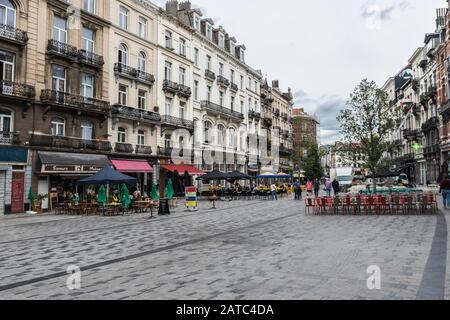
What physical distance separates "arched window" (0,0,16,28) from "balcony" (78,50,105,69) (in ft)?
14.9

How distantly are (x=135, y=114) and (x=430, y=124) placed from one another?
34087 millimetres

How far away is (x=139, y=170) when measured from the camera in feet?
101

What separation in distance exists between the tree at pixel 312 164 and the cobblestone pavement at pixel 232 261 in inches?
2134

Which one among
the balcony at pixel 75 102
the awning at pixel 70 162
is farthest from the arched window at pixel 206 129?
the awning at pixel 70 162

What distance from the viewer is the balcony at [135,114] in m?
29.8

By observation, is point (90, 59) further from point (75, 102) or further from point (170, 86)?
point (170, 86)

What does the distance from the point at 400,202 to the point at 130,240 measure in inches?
488

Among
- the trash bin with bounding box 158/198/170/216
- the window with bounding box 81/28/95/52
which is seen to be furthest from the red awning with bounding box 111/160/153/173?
the trash bin with bounding box 158/198/170/216

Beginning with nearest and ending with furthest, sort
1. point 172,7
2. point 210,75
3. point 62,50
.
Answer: point 62,50 < point 172,7 < point 210,75

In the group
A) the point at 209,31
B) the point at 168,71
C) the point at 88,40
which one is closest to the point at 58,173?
the point at 88,40

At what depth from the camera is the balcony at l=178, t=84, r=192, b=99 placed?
124ft

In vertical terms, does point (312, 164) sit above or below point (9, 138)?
above

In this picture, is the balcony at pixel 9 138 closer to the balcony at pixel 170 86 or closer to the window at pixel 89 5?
the window at pixel 89 5

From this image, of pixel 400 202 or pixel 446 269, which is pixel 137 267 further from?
pixel 400 202
